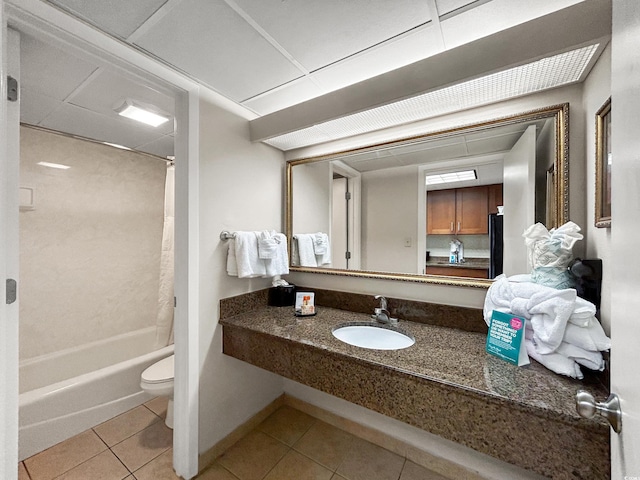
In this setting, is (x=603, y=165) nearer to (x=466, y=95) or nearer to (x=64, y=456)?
(x=466, y=95)

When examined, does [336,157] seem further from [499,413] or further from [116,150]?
[116,150]

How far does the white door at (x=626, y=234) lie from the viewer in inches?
16.7

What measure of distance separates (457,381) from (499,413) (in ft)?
0.43

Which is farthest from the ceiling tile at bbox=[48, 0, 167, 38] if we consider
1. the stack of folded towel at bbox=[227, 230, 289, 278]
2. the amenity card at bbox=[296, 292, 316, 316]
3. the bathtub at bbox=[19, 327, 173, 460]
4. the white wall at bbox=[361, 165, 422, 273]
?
the bathtub at bbox=[19, 327, 173, 460]

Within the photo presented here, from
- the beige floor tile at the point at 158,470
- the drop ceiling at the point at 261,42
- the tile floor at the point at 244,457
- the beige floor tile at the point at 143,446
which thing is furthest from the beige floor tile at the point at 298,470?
the drop ceiling at the point at 261,42

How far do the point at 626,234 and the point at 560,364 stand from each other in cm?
63

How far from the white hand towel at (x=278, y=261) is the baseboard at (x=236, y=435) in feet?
3.26

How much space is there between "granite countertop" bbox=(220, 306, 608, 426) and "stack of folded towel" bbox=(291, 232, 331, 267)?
17.7 inches

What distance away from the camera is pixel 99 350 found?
7.57 ft

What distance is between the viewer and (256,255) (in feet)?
5.27

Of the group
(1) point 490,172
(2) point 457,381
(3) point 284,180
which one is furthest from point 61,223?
(1) point 490,172

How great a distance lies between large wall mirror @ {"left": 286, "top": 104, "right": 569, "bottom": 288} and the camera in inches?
47.2

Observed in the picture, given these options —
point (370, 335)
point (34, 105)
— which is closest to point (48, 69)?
point (34, 105)

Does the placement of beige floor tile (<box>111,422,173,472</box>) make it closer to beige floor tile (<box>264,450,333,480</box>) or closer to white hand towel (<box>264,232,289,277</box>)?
beige floor tile (<box>264,450,333,480</box>)
